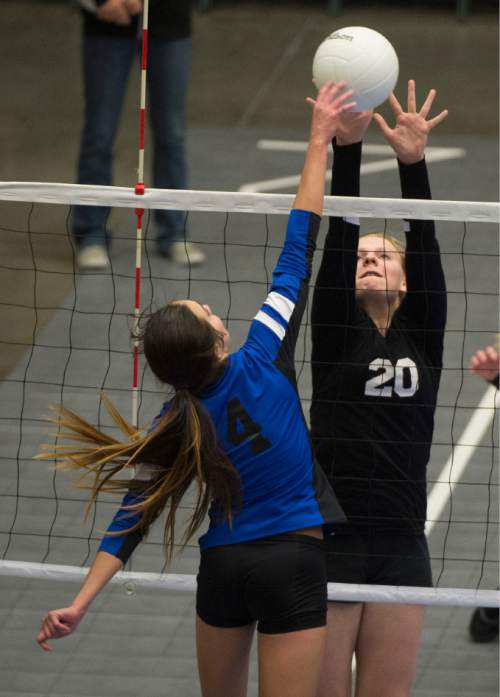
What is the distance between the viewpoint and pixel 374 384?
3.94 meters

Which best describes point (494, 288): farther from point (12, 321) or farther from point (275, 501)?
point (275, 501)

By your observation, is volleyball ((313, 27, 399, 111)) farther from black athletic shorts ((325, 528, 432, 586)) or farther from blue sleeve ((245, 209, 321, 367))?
black athletic shorts ((325, 528, 432, 586))

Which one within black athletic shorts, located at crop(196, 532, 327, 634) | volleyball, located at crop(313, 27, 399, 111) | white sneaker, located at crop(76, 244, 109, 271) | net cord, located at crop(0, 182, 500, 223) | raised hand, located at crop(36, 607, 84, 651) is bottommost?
raised hand, located at crop(36, 607, 84, 651)

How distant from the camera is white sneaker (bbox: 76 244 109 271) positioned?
27.3 feet

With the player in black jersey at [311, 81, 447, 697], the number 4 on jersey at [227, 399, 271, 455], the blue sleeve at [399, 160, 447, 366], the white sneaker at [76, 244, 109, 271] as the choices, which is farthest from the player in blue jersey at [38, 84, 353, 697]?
the white sneaker at [76, 244, 109, 271]

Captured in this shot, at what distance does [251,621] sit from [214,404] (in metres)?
0.65

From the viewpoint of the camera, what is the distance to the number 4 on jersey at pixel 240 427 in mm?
3277

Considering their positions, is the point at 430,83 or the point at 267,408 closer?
the point at 267,408

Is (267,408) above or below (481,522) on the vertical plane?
above

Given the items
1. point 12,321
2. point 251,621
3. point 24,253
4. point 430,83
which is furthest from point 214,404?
point 430,83

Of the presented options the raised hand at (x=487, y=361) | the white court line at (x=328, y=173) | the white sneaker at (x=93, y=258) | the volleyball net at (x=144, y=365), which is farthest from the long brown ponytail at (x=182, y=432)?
the white court line at (x=328, y=173)

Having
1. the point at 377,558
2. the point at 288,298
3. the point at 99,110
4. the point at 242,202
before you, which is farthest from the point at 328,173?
the point at 288,298

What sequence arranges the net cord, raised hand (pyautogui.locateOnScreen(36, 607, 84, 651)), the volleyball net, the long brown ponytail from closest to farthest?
the long brown ponytail, raised hand (pyautogui.locateOnScreen(36, 607, 84, 651)), the net cord, the volleyball net

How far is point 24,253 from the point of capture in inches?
337
